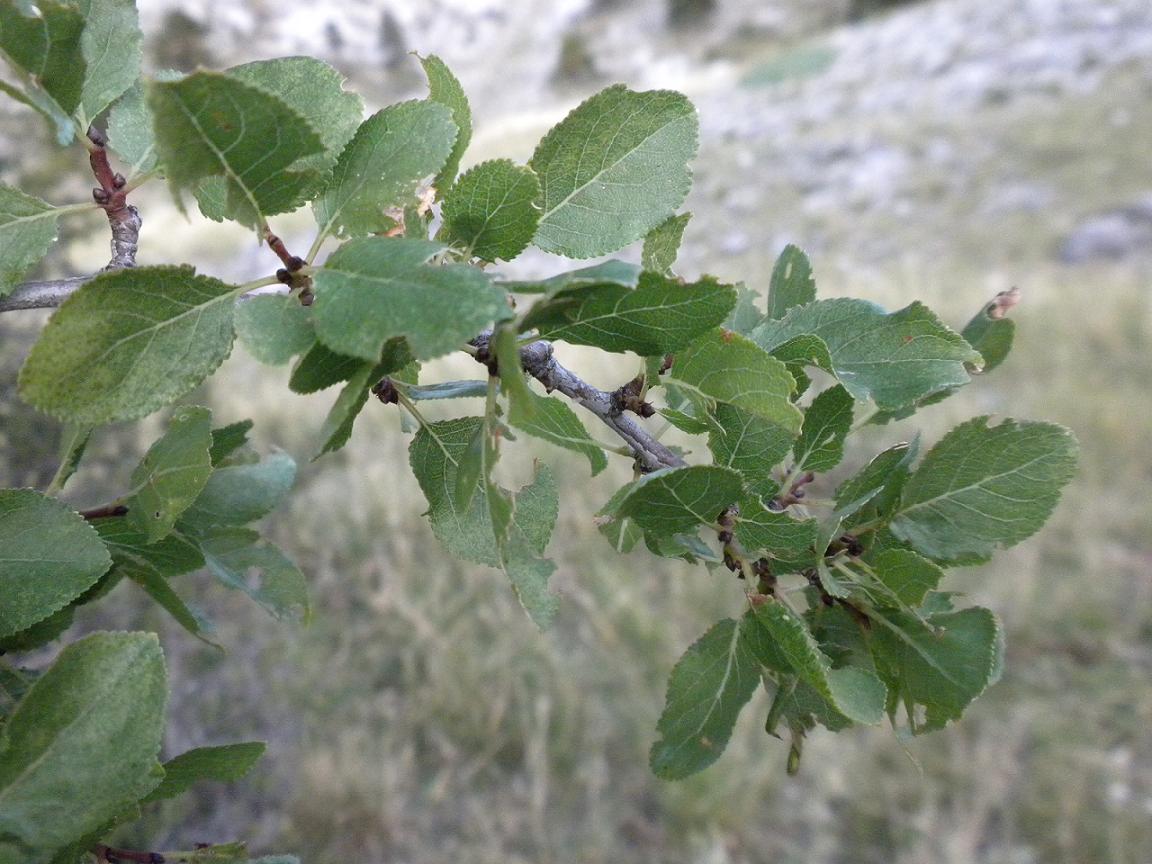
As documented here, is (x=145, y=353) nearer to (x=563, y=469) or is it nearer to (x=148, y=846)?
(x=148, y=846)

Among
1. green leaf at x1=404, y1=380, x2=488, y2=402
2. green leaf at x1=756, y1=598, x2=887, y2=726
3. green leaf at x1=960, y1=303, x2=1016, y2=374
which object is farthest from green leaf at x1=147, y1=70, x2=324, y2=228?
green leaf at x1=960, y1=303, x2=1016, y2=374

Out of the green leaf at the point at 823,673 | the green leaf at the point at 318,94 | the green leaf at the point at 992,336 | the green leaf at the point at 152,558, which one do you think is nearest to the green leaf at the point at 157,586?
the green leaf at the point at 152,558

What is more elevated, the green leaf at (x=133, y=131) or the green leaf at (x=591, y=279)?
the green leaf at (x=133, y=131)

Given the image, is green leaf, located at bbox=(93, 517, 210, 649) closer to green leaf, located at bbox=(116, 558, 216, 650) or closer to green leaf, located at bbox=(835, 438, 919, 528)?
green leaf, located at bbox=(116, 558, 216, 650)

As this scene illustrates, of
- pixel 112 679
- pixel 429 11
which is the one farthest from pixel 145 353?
→ pixel 429 11

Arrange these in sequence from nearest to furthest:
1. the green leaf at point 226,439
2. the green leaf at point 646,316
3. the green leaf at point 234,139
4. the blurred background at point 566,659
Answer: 1. the green leaf at point 234,139
2. the green leaf at point 646,316
3. the green leaf at point 226,439
4. the blurred background at point 566,659

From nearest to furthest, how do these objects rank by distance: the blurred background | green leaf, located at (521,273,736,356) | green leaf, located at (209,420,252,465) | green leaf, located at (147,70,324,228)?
green leaf, located at (147,70,324,228) → green leaf, located at (521,273,736,356) → green leaf, located at (209,420,252,465) → the blurred background

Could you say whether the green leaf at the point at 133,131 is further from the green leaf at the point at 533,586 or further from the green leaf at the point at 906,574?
the green leaf at the point at 906,574
